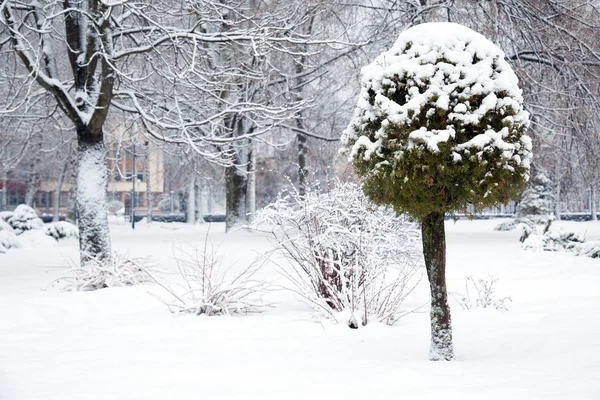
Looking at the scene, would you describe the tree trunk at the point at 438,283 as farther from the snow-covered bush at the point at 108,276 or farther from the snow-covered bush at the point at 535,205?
the snow-covered bush at the point at 535,205

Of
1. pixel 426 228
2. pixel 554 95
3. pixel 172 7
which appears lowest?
pixel 426 228

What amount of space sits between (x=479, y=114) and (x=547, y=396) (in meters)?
1.81

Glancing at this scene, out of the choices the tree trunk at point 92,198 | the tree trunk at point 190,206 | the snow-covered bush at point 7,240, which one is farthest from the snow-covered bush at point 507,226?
the tree trunk at point 92,198

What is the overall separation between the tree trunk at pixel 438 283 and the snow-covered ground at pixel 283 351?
0.14m

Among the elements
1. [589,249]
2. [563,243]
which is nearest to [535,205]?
[563,243]

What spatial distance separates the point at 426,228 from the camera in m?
4.93

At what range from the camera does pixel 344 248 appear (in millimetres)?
7129

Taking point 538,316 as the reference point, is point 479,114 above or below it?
above

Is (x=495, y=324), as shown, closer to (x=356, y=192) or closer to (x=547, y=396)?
(x=356, y=192)

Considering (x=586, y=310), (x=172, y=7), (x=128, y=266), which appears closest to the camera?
(x=586, y=310)

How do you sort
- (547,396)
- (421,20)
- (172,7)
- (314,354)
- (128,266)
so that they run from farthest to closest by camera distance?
(421,20), (172,7), (128,266), (314,354), (547,396)

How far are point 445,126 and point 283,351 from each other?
2.20 m

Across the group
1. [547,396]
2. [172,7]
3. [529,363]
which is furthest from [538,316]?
[172,7]

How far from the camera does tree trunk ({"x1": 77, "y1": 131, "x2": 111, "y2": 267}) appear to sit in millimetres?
10359
